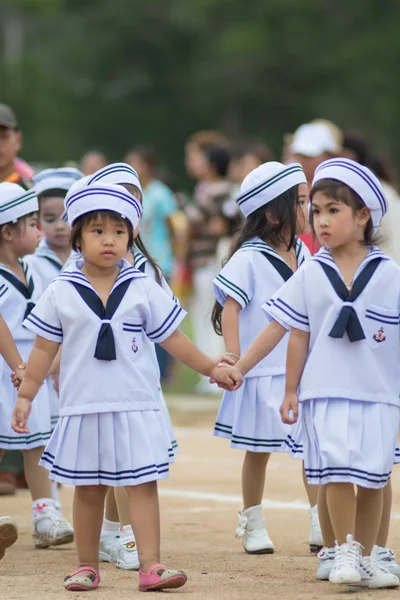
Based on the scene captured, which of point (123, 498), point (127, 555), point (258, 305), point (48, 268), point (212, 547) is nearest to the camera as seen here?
point (127, 555)

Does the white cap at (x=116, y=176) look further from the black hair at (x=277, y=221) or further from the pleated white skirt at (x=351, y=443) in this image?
the pleated white skirt at (x=351, y=443)

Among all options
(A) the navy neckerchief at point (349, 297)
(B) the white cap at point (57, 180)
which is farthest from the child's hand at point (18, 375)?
(B) the white cap at point (57, 180)

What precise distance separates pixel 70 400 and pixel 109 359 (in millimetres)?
232

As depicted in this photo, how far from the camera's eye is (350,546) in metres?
5.25

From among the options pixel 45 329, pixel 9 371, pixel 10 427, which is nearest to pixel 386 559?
pixel 45 329

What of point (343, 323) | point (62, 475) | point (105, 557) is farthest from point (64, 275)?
point (105, 557)

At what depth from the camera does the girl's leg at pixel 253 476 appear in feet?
21.4

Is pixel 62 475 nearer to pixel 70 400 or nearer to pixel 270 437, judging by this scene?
pixel 70 400

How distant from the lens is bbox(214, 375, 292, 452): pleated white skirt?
20.7ft

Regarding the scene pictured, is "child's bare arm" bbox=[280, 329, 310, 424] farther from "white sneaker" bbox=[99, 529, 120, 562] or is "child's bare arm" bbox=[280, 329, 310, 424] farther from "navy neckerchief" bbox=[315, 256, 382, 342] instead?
"white sneaker" bbox=[99, 529, 120, 562]

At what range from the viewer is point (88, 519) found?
5.46m

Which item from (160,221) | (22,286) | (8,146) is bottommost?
(22,286)

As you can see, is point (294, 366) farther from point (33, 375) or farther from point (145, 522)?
point (33, 375)

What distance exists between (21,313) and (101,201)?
1386 mm
